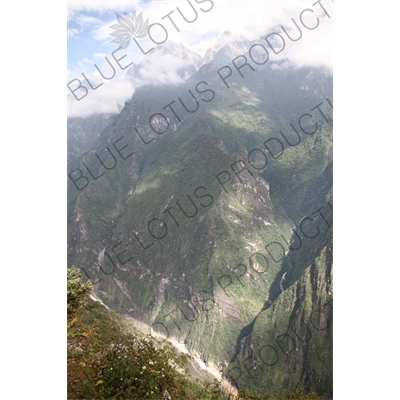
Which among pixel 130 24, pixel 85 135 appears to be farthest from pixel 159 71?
pixel 130 24

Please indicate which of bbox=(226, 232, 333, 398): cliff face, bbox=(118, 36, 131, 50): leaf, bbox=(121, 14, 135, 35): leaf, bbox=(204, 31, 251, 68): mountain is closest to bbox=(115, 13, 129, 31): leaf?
bbox=(121, 14, 135, 35): leaf

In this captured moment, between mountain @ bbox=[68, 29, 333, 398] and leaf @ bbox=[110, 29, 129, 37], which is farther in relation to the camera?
mountain @ bbox=[68, 29, 333, 398]

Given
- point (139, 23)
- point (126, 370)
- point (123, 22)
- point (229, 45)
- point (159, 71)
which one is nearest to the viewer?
point (126, 370)

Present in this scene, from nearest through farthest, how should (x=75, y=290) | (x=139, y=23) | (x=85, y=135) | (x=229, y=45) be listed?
(x=75, y=290)
(x=139, y=23)
(x=229, y=45)
(x=85, y=135)

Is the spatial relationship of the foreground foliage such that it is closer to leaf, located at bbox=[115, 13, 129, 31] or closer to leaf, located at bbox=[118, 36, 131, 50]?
leaf, located at bbox=[118, 36, 131, 50]

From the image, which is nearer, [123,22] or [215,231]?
[123,22]

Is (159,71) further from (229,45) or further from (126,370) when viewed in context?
(126,370)

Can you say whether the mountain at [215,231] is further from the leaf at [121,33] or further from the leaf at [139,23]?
the leaf at [121,33]

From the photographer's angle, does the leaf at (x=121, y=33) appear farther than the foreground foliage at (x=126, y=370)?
Yes

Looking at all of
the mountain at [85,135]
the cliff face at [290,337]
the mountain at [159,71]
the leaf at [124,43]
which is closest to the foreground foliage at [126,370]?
the leaf at [124,43]
